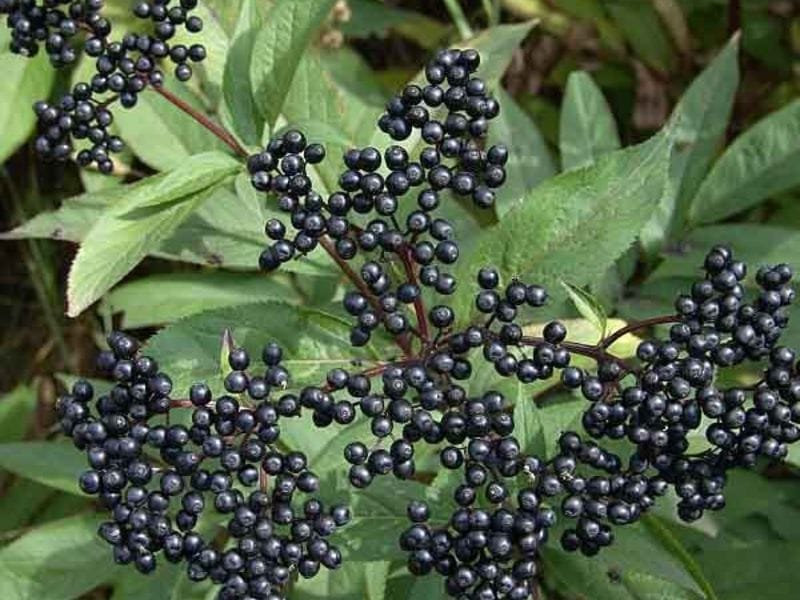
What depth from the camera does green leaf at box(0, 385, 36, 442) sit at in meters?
4.29

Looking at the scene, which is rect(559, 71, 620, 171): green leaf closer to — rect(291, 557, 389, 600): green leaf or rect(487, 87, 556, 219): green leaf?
rect(487, 87, 556, 219): green leaf

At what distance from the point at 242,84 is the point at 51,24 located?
19.6 inches

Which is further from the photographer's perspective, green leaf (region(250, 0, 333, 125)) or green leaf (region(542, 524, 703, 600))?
green leaf (region(250, 0, 333, 125))

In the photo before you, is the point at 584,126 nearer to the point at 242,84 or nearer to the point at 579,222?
the point at 579,222

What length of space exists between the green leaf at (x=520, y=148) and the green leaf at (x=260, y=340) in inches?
42.5

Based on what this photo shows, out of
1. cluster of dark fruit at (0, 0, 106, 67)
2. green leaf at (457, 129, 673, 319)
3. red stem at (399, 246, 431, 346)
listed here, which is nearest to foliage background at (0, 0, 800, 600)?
green leaf at (457, 129, 673, 319)

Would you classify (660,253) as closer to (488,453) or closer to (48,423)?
(488,453)

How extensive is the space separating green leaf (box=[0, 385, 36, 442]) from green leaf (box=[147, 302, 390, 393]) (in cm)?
164

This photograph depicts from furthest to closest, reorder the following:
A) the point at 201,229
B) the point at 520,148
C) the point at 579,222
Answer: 1. the point at 520,148
2. the point at 201,229
3. the point at 579,222

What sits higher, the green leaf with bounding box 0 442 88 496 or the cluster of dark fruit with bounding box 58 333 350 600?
the cluster of dark fruit with bounding box 58 333 350 600

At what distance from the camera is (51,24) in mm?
3156

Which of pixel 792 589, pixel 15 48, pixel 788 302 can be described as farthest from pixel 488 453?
pixel 15 48

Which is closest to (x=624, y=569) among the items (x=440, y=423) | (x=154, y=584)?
(x=440, y=423)

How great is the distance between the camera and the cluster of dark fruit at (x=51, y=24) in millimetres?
3113
